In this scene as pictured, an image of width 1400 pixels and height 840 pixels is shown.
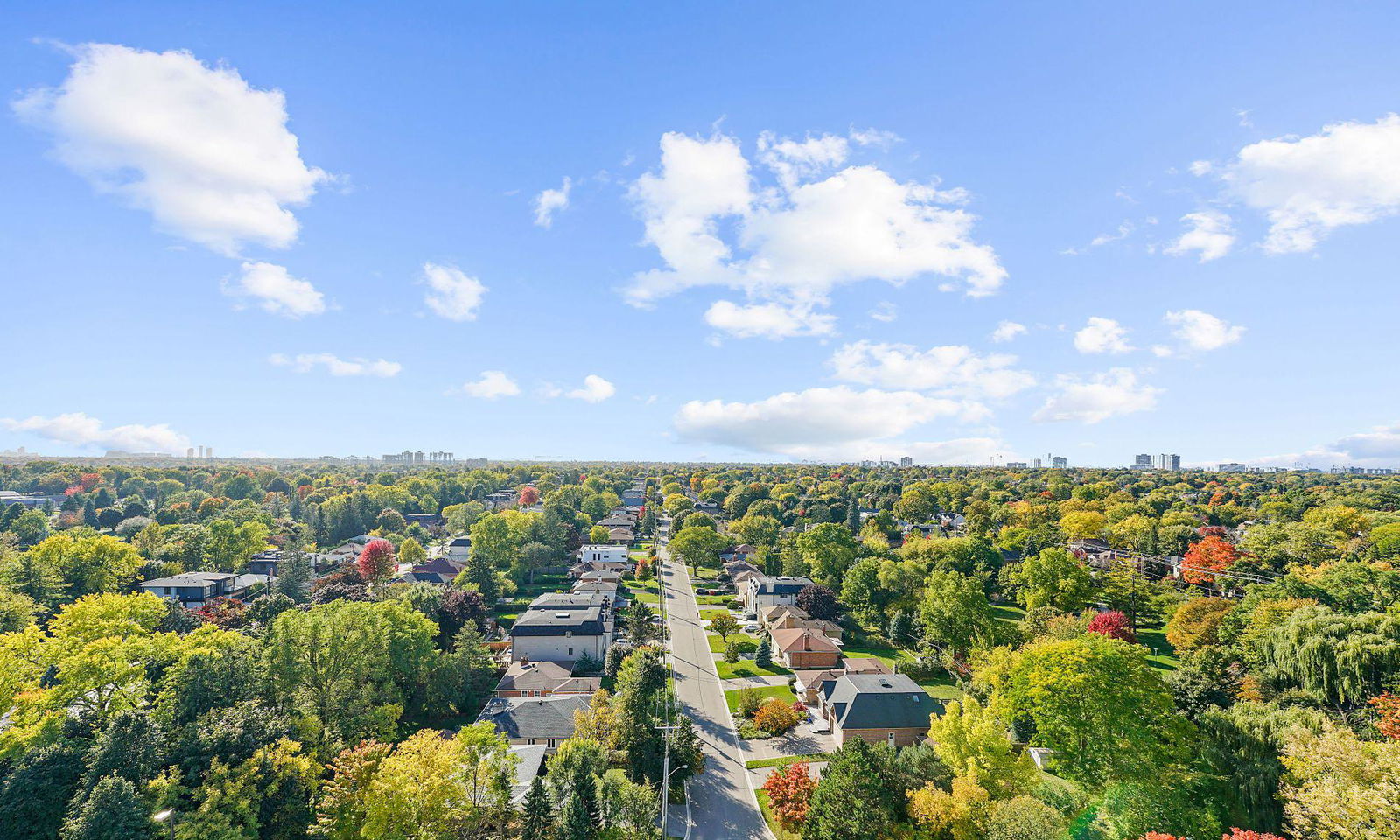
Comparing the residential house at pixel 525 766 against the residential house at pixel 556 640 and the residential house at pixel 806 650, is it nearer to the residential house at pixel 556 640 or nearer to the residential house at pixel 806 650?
the residential house at pixel 556 640

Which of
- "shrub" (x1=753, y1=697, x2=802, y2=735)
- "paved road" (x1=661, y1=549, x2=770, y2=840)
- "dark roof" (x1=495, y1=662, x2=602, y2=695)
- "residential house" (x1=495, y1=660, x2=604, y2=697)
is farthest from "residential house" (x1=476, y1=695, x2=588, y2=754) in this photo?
"shrub" (x1=753, y1=697, x2=802, y2=735)

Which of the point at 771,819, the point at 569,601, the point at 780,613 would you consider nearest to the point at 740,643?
the point at 780,613

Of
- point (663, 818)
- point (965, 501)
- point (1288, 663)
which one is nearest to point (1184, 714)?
point (1288, 663)

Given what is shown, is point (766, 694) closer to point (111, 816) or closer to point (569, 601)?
point (569, 601)

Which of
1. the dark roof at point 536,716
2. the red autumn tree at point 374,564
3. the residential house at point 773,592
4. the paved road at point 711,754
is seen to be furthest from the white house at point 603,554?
the dark roof at point 536,716

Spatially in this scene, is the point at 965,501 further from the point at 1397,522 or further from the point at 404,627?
the point at 404,627

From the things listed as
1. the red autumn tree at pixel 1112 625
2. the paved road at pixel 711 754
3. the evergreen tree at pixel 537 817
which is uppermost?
the red autumn tree at pixel 1112 625

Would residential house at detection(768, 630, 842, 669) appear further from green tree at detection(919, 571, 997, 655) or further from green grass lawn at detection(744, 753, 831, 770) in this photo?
green grass lawn at detection(744, 753, 831, 770)
